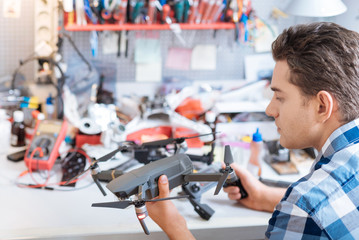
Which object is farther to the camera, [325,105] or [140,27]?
[140,27]

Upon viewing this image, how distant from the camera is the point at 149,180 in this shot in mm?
1047

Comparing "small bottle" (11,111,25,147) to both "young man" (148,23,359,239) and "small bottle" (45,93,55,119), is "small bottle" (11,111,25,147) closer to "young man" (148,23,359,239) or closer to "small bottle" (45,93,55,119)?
"small bottle" (45,93,55,119)

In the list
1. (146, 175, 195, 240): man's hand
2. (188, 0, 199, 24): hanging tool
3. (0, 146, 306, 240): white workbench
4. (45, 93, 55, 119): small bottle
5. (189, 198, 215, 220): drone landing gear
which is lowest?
(0, 146, 306, 240): white workbench

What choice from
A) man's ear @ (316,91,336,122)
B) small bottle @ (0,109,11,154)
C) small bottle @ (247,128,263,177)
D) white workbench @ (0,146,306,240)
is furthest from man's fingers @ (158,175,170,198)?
small bottle @ (0,109,11,154)

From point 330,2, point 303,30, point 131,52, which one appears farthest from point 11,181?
point 330,2

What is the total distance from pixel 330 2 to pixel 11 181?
126 cm

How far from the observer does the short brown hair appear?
3.05 feet

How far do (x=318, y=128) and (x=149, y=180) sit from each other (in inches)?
16.4

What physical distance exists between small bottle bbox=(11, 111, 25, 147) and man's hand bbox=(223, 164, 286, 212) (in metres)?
0.89

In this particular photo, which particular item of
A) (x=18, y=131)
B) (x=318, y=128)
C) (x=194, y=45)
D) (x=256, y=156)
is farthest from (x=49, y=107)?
(x=318, y=128)

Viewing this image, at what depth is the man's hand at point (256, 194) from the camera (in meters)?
1.29

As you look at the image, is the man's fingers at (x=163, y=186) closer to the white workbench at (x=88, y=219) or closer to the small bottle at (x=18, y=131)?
the white workbench at (x=88, y=219)

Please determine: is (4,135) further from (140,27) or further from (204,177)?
(204,177)

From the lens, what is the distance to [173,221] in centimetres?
111
